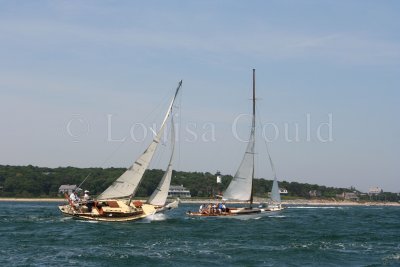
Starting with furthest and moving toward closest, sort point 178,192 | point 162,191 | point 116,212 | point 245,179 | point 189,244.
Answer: point 178,192 → point 245,179 → point 162,191 → point 116,212 → point 189,244

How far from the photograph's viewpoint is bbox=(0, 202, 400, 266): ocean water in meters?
39.1

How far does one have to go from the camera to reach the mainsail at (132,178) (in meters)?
64.6

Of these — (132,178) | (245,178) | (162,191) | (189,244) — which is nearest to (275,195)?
(245,178)

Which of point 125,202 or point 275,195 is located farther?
point 275,195

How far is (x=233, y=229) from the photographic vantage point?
59.3 metres

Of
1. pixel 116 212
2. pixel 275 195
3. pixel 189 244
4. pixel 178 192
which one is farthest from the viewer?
pixel 178 192

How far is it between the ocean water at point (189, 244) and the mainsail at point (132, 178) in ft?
9.63

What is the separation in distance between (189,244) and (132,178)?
19.7 meters

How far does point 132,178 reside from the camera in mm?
65250

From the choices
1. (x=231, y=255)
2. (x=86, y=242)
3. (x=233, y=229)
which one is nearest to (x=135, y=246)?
(x=86, y=242)

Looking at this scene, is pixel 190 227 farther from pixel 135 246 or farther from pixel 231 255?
pixel 231 255

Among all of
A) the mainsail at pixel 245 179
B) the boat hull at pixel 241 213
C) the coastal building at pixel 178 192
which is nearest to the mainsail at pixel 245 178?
the mainsail at pixel 245 179

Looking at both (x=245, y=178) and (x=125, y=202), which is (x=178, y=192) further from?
(x=125, y=202)

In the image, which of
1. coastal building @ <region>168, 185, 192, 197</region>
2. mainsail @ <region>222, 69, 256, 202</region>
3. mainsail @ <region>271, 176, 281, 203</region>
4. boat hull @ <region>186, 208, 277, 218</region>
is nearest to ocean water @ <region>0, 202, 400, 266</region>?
boat hull @ <region>186, 208, 277, 218</region>
